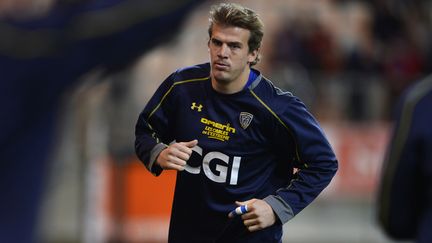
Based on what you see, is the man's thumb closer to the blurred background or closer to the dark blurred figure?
the dark blurred figure

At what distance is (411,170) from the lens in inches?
166

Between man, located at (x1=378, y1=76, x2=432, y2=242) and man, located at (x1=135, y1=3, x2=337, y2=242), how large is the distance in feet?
1.20

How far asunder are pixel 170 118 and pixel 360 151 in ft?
32.1

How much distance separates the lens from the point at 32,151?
2.39m

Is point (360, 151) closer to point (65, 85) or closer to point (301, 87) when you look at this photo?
point (301, 87)

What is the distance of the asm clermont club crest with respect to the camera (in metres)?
3.88

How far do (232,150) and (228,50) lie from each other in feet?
1.35

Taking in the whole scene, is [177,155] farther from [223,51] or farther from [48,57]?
[48,57]

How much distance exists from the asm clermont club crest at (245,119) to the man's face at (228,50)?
0.22 meters

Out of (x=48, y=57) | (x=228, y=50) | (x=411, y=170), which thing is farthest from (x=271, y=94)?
(x=48, y=57)

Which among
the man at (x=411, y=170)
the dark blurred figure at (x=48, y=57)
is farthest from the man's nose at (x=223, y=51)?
the dark blurred figure at (x=48, y=57)

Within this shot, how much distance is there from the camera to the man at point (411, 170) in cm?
416

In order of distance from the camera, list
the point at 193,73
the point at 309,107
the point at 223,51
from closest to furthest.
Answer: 1. the point at 223,51
2. the point at 193,73
3. the point at 309,107

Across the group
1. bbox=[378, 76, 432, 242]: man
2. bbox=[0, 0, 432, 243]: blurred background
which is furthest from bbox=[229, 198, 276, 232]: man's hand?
bbox=[0, 0, 432, 243]: blurred background
